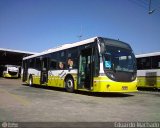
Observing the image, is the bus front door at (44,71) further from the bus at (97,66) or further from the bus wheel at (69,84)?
the bus wheel at (69,84)

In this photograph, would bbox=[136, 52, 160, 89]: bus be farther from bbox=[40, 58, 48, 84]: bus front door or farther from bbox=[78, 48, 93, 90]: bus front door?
bbox=[40, 58, 48, 84]: bus front door

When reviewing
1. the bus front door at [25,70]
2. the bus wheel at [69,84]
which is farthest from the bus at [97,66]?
the bus front door at [25,70]

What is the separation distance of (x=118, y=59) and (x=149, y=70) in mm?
7651

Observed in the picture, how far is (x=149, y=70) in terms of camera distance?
20797mm

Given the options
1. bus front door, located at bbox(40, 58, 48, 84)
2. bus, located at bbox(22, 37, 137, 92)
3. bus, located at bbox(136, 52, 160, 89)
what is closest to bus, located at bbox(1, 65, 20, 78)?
bus front door, located at bbox(40, 58, 48, 84)

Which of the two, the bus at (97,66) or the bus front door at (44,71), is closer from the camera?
the bus at (97,66)

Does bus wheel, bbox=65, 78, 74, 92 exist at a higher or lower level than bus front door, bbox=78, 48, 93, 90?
lower

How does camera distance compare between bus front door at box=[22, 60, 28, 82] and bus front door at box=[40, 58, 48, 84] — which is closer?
bus front door at box=[40, 58, 48, 84]

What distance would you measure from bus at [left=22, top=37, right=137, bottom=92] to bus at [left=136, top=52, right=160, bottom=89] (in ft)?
19.4

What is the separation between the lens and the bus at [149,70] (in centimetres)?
2011

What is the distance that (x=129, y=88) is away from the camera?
1395 centimetres

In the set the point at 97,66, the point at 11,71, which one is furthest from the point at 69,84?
the point at 11,71

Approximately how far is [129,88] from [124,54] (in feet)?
5.85

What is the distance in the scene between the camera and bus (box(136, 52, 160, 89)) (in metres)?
20.1
